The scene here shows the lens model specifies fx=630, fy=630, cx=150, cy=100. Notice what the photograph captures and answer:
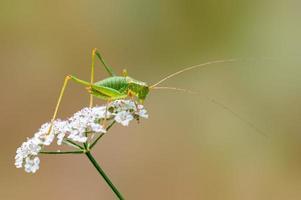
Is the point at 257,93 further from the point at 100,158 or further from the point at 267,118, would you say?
the point at 100,158

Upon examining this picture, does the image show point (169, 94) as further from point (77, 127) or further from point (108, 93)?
point (77, 127)

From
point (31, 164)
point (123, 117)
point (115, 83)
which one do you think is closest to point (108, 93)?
point (115, 83)

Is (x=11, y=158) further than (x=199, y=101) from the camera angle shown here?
No

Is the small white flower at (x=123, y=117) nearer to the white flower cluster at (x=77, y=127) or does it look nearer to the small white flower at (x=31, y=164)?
the white flower cluster at (x=77, y=127)

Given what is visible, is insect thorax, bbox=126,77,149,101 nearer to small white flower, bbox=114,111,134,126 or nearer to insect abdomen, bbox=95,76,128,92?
insect abdomen, bbox=95,76,128,92

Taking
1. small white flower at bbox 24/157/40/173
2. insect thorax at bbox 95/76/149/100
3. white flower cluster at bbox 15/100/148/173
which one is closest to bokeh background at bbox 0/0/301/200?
insect thorax at bbox 95/76/149/100

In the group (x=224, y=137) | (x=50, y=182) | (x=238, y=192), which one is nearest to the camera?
(x=238, y=192)

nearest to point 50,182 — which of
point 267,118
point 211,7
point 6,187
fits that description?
point 6,187
